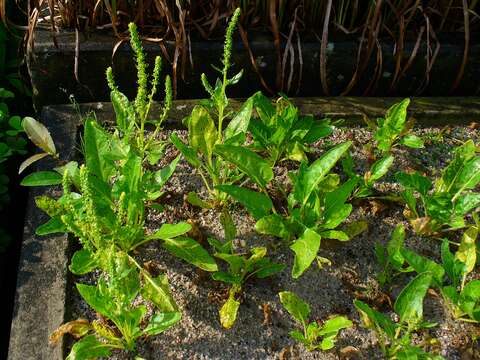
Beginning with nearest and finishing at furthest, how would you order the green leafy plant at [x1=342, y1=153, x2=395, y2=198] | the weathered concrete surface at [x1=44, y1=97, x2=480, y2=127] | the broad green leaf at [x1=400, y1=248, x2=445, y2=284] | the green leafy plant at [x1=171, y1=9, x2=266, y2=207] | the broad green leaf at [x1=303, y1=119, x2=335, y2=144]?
the broad green leaf at [x1=400, y1=248, x2=445, y2=284]
the green leafy plant at [x1=171, y1=9, x2=266, y2=207]
the green leafy plant at [x1=342, y1=153, x2=395, y2=198]
the broad green leaf at [x1=303, y1=119, x2=335, y2=144]
the weathered concrete surface at [x1=44, y1=97, x2=480, y2=127]

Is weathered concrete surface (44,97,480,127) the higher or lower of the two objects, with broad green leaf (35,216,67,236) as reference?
higher

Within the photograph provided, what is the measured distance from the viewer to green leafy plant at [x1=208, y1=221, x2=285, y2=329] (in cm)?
167

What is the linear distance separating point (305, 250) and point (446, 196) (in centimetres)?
57

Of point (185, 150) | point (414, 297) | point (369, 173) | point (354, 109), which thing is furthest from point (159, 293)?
point (354, 109)

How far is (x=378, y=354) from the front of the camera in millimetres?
1678

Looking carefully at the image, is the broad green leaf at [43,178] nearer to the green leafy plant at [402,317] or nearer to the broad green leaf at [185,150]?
the broad green leaf at [185,150]

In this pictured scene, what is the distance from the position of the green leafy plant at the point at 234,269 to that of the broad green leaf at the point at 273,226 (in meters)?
0.06

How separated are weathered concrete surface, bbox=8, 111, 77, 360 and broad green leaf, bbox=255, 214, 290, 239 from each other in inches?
22.7

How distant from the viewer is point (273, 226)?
5.81 ft

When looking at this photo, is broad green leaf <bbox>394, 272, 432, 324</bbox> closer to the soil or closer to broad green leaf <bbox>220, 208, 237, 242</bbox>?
the soil

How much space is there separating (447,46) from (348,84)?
1.42ft

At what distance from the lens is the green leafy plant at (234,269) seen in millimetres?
1666

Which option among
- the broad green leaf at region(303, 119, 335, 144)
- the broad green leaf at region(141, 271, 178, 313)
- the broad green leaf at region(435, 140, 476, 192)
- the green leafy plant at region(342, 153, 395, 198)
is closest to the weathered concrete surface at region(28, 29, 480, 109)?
the broad green leaf at region(303, 119, 335, 144)

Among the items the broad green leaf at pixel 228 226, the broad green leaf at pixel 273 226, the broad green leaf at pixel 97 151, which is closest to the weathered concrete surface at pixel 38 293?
the broad green leaf at pixel 97 151
